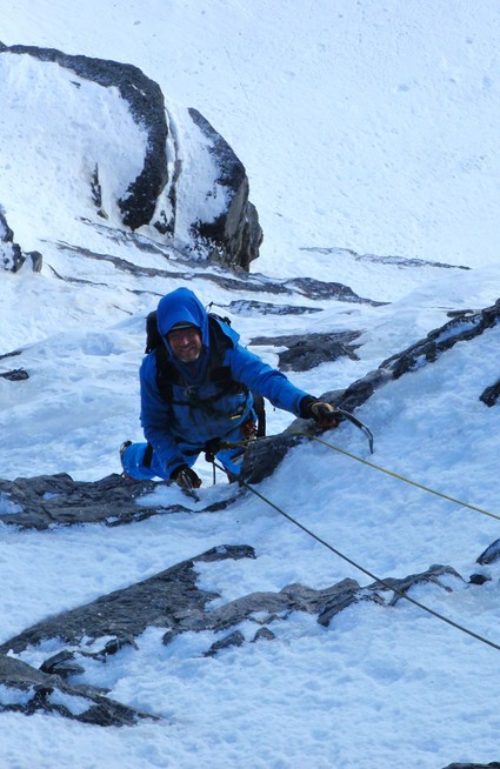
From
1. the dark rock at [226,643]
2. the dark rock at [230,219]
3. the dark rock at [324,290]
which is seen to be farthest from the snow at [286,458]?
the dark rock at [324,290]

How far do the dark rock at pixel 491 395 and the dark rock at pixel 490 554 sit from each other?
1752 mm

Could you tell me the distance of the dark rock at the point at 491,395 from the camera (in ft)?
23.9

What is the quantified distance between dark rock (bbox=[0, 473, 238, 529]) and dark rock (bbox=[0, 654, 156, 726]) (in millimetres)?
2563

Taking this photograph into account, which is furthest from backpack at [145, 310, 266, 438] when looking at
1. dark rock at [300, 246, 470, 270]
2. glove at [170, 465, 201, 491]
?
dark rock at [300, 246, 470, 270]

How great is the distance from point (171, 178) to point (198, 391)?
18716mm

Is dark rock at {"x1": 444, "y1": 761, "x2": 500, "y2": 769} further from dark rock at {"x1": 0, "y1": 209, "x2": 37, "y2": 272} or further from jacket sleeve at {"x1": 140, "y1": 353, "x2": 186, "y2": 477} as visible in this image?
dark rock at {"x1": 0, "y1": 209, "x2": 37, "y2": 272}

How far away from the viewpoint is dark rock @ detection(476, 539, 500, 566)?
18.3 feet

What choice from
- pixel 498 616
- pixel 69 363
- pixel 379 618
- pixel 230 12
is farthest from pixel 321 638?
pixel 230 12

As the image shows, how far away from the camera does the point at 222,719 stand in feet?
15.0

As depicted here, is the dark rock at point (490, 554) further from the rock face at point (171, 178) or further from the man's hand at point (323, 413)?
the rock face at point (171, 178)

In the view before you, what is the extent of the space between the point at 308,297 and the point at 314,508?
16347 mm

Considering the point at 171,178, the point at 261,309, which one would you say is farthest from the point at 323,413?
the point at 171,178

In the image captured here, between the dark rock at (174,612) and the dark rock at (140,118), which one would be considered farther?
the dark rock at (140,118)

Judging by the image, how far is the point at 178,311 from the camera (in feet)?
23.1
